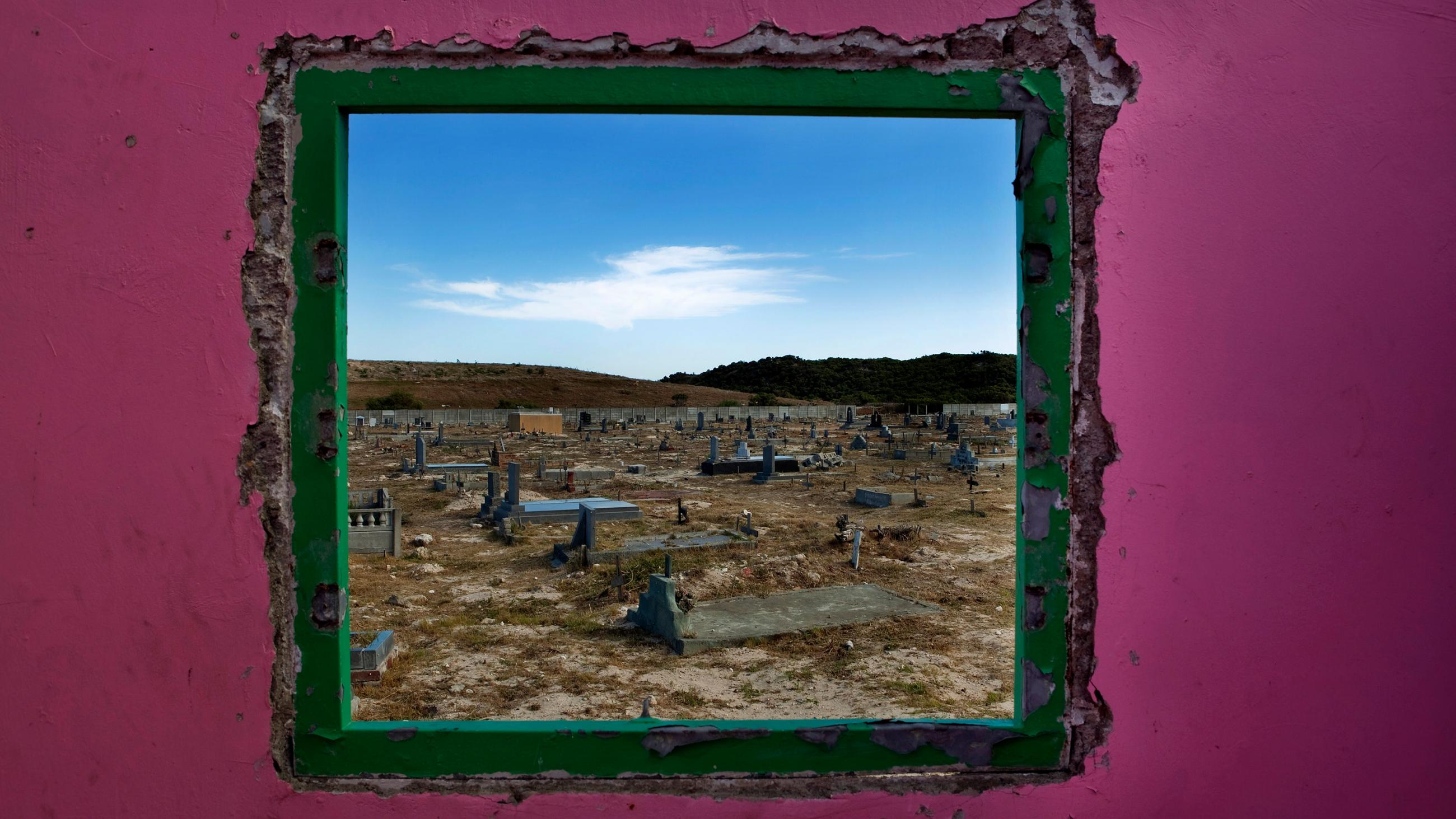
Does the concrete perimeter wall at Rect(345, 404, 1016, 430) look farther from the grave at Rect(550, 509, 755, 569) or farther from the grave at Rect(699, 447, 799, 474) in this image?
the grave at Rect(550, 509, 755, 569)

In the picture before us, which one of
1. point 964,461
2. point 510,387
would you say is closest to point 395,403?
point 510,387

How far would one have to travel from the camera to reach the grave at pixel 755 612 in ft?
22.5

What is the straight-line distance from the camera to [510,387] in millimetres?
64500

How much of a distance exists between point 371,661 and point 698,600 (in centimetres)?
325

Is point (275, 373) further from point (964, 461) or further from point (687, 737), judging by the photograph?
point (964, 461)

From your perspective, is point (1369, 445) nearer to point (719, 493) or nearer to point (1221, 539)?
point (1221, 539)

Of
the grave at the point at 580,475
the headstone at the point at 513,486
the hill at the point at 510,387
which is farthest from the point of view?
the hill at the point at 510,387

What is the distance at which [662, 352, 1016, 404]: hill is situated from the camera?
209ft

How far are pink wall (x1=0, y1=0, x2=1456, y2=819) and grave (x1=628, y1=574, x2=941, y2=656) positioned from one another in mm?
4783

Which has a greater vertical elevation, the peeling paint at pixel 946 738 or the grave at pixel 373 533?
the peeling paint at pixel 946 738

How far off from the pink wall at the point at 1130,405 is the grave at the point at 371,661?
13.0 feet

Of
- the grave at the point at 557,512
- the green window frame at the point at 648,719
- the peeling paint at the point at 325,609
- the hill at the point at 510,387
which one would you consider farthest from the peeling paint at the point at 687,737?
the hill at the point at 510,387

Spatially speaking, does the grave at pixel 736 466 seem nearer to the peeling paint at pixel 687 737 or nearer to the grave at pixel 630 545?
the grave at pixel 630 545

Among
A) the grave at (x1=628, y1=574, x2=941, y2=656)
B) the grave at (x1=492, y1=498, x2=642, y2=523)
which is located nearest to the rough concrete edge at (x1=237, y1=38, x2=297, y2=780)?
the grave at (x1=628, y1=574, x2=941, y2=656)
